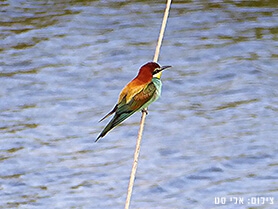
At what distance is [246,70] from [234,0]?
1.11 meters

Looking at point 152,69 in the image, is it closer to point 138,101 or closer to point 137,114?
point 138,101

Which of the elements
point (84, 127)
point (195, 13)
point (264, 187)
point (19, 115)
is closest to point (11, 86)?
point (19, 115)

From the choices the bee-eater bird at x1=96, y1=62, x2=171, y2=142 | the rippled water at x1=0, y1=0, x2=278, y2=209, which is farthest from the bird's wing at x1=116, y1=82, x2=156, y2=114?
the rippled water at x1=0, y1=0, x2=278, y2=209

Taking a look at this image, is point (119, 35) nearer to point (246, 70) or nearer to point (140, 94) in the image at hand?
point (246, 70)

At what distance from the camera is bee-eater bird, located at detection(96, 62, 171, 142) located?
12.4 feet

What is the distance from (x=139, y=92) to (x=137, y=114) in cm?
204

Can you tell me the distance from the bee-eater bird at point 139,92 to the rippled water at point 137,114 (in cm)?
120

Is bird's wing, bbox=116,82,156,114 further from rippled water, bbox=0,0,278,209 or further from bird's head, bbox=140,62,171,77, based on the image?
rippled water, bbox=0,0,278,209

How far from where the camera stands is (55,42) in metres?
6.90

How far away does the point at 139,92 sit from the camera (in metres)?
3.88

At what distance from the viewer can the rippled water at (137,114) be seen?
5.11 meters

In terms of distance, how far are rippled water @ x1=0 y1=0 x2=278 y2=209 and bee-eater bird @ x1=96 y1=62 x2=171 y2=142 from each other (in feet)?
3.93

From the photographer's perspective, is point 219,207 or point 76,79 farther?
point 76,79

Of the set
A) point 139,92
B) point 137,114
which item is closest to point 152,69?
point 139,92
